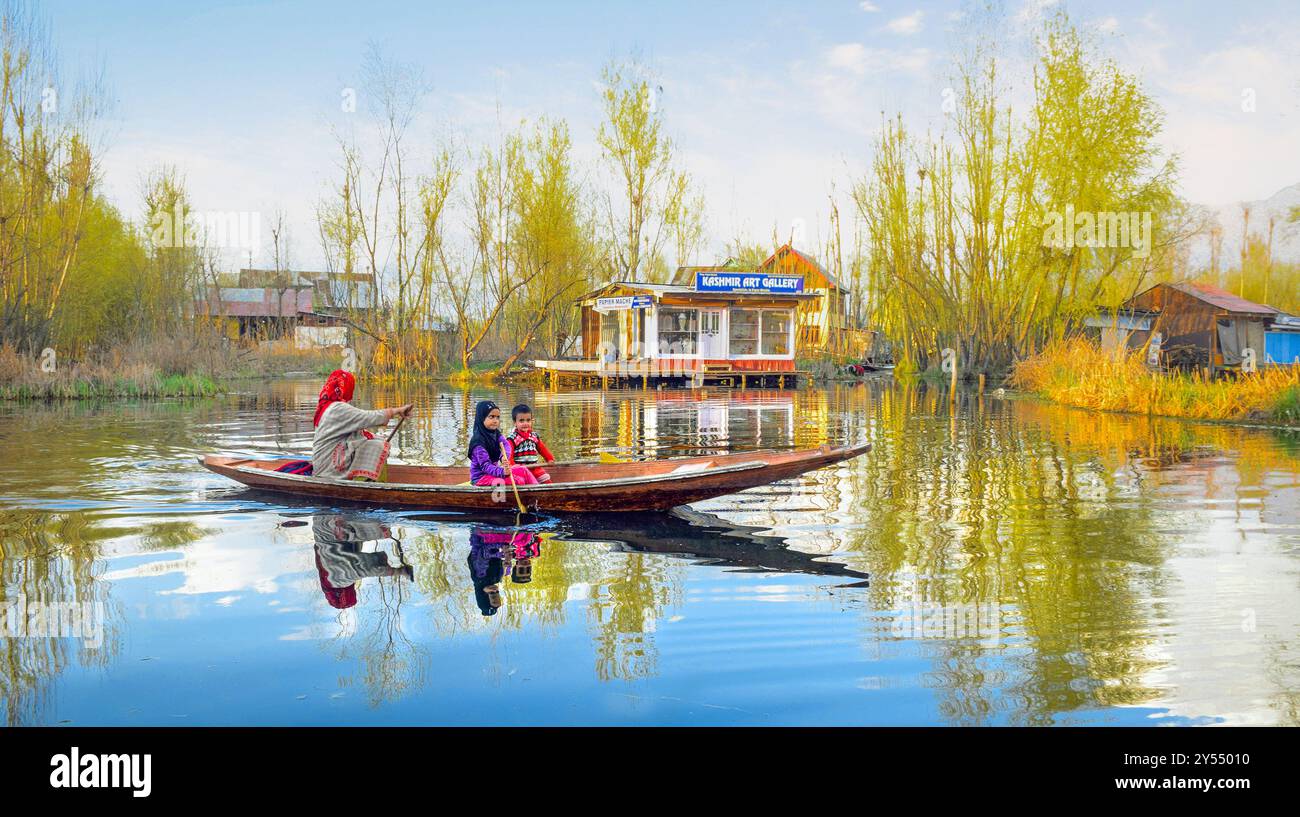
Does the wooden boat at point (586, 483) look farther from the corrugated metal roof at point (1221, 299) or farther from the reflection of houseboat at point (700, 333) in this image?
the corrugated metal roof at point (1221, 299)

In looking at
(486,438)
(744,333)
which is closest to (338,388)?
(486,438)

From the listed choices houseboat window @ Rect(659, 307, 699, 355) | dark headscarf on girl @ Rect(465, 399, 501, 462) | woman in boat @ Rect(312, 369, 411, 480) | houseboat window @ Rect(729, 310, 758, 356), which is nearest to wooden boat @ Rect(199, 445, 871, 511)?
woman in boat @ Rect(312, 369, 411, 480)

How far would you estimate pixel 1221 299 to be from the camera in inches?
1734

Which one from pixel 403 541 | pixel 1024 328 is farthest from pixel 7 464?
pixel 1024 328

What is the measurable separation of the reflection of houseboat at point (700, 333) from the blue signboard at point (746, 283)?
37mm

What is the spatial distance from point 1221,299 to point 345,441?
43594 millimetres

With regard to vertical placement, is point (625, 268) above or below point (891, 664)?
above

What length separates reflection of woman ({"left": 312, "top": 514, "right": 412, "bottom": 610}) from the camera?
23.7 feet

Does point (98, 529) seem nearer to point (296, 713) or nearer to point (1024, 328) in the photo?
point (296, 713)

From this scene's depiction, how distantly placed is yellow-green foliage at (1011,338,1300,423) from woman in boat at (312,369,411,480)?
1725cm

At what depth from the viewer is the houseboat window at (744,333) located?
40.2 metres

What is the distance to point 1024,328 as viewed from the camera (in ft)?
125
